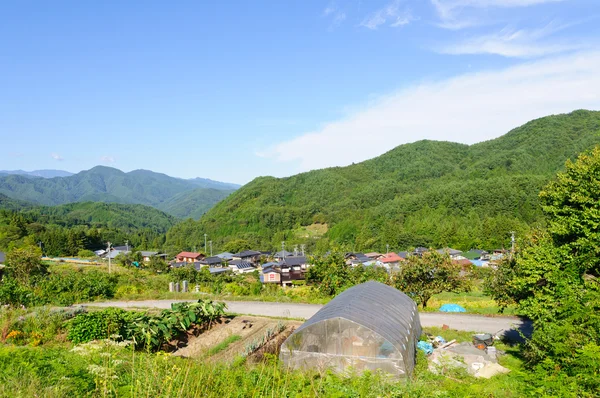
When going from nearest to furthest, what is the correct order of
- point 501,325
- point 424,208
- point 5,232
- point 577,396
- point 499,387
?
point 577,396
point 499,387
point 501,325
point 5,232
point 424,208

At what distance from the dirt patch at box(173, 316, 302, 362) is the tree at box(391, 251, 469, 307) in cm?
582

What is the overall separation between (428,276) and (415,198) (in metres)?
84.6

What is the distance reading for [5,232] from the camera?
2095 inches

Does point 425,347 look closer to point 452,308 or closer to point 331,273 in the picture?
point 452,308

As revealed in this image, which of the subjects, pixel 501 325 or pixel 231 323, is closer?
pixel 231 323

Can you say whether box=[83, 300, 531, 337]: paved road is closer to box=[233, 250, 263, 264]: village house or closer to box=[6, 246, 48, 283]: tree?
box=[6, 246, 48, 283]: tree

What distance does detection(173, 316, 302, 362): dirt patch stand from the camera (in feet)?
29.6

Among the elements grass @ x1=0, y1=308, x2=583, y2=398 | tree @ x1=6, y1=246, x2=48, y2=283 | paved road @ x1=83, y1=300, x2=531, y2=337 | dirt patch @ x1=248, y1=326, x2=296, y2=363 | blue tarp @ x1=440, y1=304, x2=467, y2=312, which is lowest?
blue tarp @ x1=440, y1=304, x2=467, y2=312

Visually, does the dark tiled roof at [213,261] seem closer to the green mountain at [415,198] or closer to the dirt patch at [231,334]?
→ the green mountain at [415,198]

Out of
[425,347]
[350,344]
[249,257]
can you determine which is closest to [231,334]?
[350,344]


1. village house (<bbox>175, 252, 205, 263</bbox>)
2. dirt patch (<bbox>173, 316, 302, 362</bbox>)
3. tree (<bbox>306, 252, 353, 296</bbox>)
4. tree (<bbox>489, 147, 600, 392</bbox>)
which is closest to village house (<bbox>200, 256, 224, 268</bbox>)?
village house (<bbox>175, 252, 205, 263</bbox>)

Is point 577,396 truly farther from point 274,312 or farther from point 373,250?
point 373,250

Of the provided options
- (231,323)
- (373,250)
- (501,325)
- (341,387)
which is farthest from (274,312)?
(373,250)

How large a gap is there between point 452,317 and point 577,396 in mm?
9933
